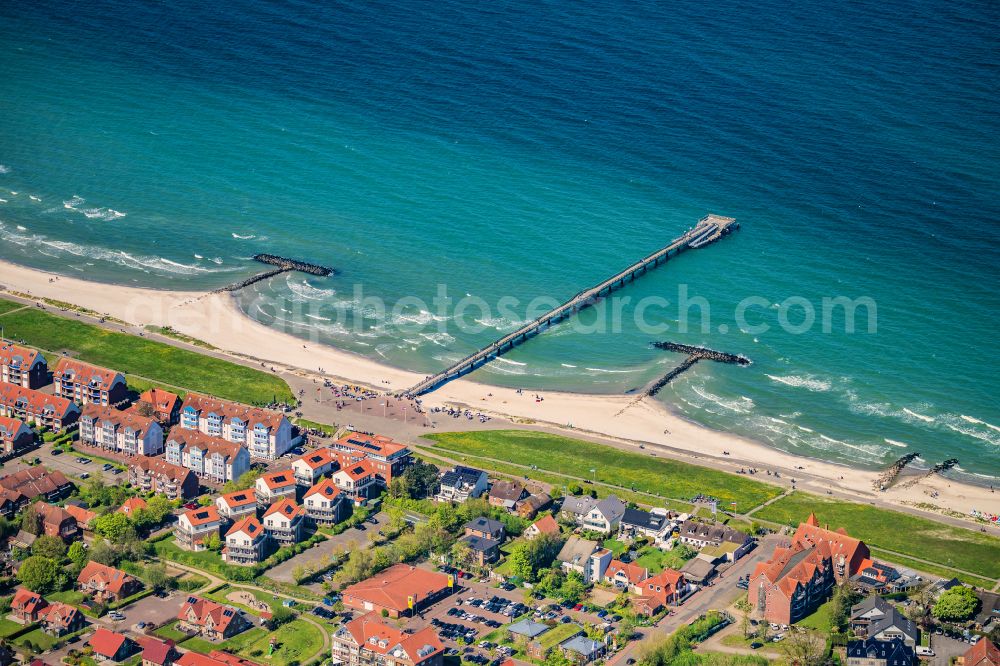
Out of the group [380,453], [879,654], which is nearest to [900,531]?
[879,654]

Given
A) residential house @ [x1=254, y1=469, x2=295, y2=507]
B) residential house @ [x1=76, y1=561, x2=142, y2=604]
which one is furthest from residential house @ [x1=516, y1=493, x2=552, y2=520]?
residential house @ [x1=76, y1=561, x2=142, y2=604]

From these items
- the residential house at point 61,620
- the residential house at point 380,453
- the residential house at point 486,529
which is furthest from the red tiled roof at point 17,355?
the residential house at point 486,529

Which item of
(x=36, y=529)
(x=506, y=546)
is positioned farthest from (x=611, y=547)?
(x=36, y=529)

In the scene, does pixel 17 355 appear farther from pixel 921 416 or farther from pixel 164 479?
pixel 921 416

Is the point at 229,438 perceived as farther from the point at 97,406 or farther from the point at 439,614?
the point at 439,614

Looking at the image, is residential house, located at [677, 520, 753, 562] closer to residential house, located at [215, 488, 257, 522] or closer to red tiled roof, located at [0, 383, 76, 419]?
residential house, located at [215, 488, 257, 522]
